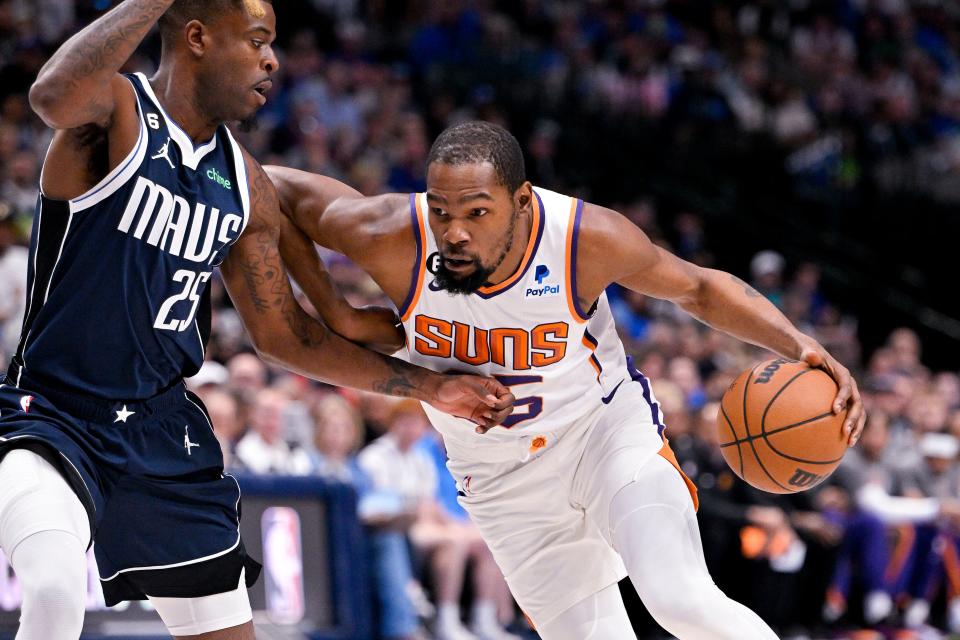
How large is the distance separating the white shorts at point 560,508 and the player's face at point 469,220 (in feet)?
2.06

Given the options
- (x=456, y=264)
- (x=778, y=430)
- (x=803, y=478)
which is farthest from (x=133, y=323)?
(x=803, y=478)

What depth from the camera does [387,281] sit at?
418 centimetres

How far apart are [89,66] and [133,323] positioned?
0.70m

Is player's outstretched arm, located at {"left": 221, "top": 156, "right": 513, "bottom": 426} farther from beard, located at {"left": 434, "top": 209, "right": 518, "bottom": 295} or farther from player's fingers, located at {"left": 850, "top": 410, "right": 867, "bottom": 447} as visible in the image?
player's fingers, located at {"left": 850, "top": 410, "right": 867, "bottom": 447}

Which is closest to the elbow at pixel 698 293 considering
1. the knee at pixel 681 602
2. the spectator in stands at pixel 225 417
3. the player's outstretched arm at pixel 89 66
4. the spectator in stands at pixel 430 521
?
the knee at pixel 681 602

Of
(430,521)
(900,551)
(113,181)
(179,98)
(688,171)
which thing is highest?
(179,98)

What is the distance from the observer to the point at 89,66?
316cm

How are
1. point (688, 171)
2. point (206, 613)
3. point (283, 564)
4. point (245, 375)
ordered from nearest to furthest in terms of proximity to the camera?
point (206, 613) → point (283, 564) → point (245, 375) → point (688, 171)

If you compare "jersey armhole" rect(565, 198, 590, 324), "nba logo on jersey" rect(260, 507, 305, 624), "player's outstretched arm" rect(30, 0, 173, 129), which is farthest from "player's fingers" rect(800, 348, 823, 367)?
"nba logo on jersey" rect(260, 507, 305, 624)

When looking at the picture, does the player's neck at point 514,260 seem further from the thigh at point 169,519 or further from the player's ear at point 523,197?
the thigh at point 169,519

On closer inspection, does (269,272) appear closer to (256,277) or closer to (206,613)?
(256,277)

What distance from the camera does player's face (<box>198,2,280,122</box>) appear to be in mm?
3615

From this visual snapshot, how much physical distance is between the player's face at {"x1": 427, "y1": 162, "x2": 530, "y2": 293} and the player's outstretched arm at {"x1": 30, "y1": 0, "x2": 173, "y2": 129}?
3.19ft

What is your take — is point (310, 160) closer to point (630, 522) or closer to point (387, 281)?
point (387, 281)
